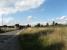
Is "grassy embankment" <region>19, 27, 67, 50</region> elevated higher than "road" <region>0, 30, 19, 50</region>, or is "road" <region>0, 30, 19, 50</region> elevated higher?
"grassy embankment" <region>19, 27, 67, 50</region>

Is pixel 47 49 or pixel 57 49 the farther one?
pixel 47 49

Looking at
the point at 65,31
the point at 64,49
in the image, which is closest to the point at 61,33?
the point at 65,31

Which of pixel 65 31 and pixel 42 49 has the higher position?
pixel 65 31

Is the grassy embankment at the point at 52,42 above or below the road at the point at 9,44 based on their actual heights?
above

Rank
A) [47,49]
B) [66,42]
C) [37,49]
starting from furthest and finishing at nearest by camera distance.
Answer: [37,49] → [47,49] → [66,42]

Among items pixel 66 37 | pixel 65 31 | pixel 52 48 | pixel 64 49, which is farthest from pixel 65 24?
pixel 64 49

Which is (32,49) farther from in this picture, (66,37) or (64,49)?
(64,49)

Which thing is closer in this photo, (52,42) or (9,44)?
(52,42)

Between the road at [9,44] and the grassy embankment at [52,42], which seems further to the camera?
the road at [9,44]

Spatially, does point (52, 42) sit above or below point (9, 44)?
above

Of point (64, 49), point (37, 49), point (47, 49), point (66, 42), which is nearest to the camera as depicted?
point (64, 49)

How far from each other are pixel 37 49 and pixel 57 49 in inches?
118

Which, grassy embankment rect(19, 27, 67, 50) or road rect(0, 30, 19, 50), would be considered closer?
grassy embankment rect(19, 27, 67, 50)

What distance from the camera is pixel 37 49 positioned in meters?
16.5
